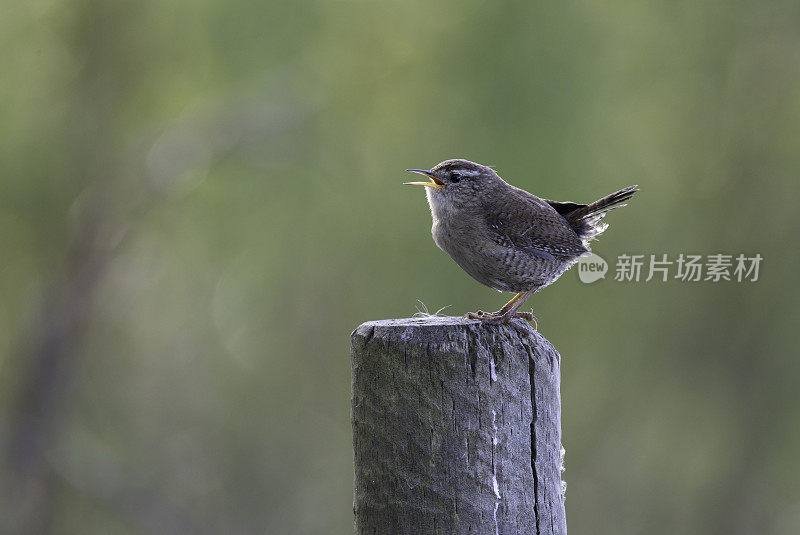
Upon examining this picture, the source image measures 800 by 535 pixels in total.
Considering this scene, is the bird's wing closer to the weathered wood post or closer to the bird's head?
the bird's head

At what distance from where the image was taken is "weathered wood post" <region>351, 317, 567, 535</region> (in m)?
2.03

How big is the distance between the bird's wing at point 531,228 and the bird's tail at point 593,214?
112 millimetres

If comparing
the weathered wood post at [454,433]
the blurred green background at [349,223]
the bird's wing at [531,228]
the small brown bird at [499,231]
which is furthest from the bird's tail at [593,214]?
the blurred green background at [349,223]

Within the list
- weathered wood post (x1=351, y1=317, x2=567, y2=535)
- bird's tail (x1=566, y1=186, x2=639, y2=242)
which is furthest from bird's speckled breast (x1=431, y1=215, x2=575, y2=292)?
weathered wood post (x1=351, y1=317, x2=567, y2=535)

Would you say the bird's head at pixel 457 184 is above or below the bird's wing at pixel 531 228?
above

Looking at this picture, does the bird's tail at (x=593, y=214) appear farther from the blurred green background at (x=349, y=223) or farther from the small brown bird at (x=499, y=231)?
the blurred green background at (x=349, y=223)

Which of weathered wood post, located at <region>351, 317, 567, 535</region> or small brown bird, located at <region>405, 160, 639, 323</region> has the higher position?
small brown bird, located at <region>405, 160, 639, 323</region>

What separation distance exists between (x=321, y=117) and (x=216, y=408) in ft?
11.4

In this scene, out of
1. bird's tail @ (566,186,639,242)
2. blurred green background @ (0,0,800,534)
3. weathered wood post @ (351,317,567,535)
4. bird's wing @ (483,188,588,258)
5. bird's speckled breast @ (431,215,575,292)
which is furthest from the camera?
blurred green background @ (0,0,800,534)

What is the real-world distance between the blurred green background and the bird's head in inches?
199

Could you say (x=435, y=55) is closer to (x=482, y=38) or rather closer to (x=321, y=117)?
(x=482, y=38)

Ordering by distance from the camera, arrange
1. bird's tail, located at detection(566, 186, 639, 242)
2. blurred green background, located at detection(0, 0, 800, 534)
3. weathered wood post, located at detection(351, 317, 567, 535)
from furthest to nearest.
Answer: blurred green background, located at detection(0, 0, 800, 534)
bird's tail, located at detection(566, 186, 639, 242)
weathered wood post, located at detection(351, 317, 567, 535)

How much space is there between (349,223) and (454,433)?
739 cm

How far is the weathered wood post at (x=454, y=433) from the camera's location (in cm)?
203
